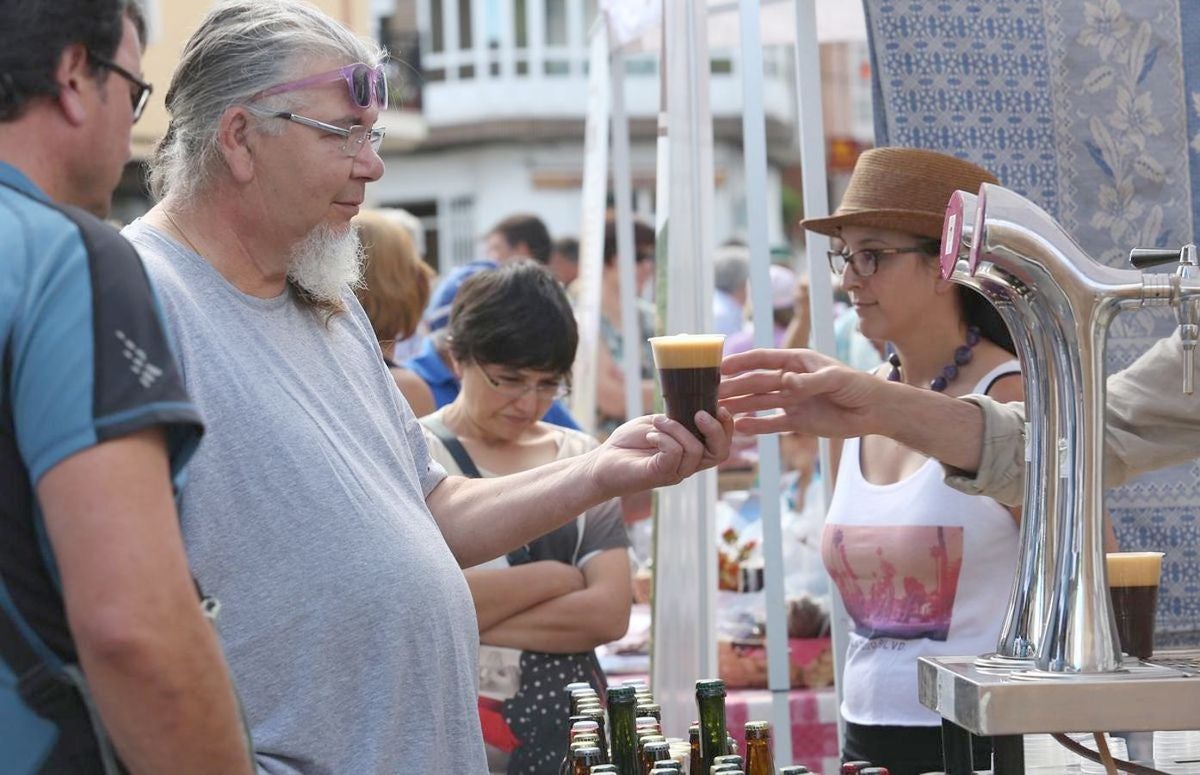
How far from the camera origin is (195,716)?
1.51m

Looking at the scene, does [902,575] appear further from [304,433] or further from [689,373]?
[304,433]

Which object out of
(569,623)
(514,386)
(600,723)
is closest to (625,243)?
(514,386)

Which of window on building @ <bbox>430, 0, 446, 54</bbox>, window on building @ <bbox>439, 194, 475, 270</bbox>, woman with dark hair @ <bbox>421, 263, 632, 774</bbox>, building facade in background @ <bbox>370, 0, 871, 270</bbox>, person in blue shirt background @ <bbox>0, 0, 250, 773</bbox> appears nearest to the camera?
person in blue shirt background @ <bbox>0, 0, 250, 773</bbox>

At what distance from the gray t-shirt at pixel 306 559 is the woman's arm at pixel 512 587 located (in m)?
1.13

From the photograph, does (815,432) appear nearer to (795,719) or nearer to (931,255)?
(931,255)

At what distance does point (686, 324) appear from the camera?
4246 mm

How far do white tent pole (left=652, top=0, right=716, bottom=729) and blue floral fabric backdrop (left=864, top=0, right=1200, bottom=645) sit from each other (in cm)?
90

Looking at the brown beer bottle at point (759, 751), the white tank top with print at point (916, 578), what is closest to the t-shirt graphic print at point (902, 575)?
the white tank top with print at point (916, 578)

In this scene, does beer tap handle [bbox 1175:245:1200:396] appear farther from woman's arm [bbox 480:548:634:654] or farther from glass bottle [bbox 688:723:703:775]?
woman's arm [bbox 480:548:634:654]

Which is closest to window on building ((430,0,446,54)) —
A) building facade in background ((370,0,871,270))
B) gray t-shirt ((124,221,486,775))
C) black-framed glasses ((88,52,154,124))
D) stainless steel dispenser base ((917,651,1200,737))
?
building facade in background ((370,0,871,270))

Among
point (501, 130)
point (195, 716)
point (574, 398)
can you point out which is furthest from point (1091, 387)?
point (501, 130)

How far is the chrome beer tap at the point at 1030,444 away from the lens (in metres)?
2.01

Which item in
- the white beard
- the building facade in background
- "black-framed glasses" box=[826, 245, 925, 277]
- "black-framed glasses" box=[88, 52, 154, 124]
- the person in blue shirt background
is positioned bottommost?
the person in blue shirt background

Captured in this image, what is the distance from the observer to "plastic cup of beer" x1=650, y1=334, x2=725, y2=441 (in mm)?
2275
